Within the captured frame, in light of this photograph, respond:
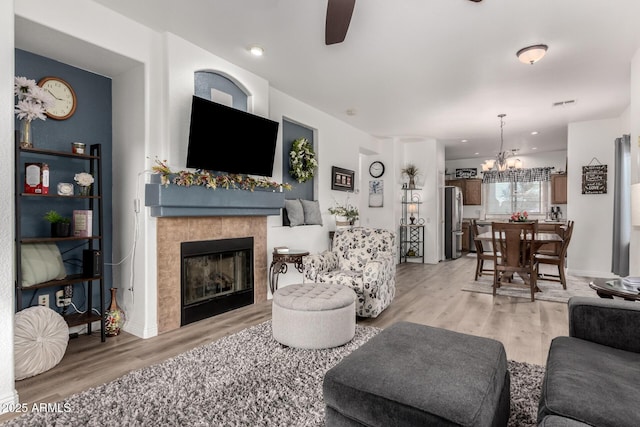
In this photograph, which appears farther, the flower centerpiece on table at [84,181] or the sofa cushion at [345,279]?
the sofa cushion at [345,279]

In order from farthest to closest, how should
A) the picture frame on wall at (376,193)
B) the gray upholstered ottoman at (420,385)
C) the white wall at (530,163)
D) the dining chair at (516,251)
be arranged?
the white wall at (530,163)
the picture frame on wall at (376,193)
the dining chair at (516,251)
the gray upholstered ottoman at (420,385)

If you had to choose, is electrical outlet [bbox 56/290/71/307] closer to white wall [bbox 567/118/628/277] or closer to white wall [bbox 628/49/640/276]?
white wall [bbox 628/49/640/276]

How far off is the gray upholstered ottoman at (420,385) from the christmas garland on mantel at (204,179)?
224cm

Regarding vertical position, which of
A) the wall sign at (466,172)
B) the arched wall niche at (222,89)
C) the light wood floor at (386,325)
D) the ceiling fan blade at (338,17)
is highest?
the arched wall niche at (222,89)

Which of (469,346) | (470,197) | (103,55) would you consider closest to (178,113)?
(103,55)

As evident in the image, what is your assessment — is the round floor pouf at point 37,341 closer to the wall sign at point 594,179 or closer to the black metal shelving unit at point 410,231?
the black metal shelving unit at point 410,231

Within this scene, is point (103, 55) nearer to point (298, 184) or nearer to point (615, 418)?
point (298, 184)

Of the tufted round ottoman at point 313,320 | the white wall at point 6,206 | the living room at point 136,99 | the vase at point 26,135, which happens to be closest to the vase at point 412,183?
the living room at point 136,99

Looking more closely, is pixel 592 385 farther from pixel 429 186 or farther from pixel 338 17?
pixel 429 186

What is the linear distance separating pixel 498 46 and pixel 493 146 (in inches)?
220

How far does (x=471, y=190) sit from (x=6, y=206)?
9.93 m

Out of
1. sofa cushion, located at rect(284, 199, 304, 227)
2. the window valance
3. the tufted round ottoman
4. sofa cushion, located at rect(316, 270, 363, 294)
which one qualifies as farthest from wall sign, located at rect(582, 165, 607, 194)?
the tufted round ottoman

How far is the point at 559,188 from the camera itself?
812 cm

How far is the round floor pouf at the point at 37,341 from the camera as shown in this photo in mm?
2357
